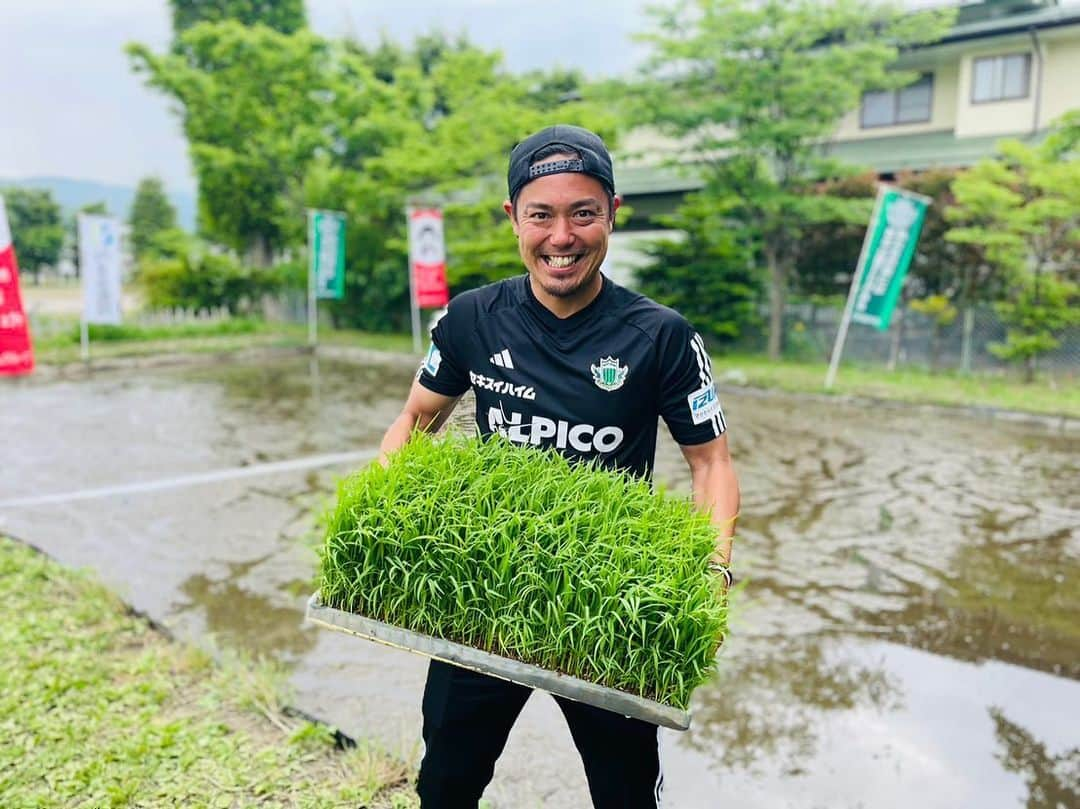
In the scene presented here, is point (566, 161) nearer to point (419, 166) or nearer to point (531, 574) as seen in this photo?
point (531, 574)

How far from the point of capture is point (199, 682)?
3.37 meters

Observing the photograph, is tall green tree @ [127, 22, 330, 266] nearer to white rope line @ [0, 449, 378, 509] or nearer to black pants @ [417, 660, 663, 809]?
white rope line @ [0, 449, 378, 509]

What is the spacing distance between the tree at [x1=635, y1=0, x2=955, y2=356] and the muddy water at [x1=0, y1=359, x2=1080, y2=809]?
18.7ft

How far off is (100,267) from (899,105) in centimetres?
1628

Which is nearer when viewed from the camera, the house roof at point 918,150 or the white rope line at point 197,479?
the white rope line at point 197,479

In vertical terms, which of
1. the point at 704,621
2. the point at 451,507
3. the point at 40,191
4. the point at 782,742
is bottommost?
the point at 782,742

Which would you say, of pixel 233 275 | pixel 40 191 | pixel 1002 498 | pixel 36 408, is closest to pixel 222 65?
pixel 233 275

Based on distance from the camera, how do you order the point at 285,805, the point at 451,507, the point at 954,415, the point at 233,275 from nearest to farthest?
the point at 451,507
the point at 285,805
the point at 954,415
the point at 233,275

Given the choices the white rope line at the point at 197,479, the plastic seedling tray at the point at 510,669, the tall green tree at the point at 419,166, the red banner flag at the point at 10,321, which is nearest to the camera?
the plastic seedling tray at the point at 510,669

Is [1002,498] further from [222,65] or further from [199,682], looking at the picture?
[222,65]

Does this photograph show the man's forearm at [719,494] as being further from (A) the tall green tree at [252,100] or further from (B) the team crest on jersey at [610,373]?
(A) the tall green tree at [252,100]

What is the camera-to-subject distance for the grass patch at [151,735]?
2.57 meters

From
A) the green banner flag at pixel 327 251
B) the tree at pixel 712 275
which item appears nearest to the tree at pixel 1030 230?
the tree at pixel 712 275

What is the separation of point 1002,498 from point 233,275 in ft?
59.0
